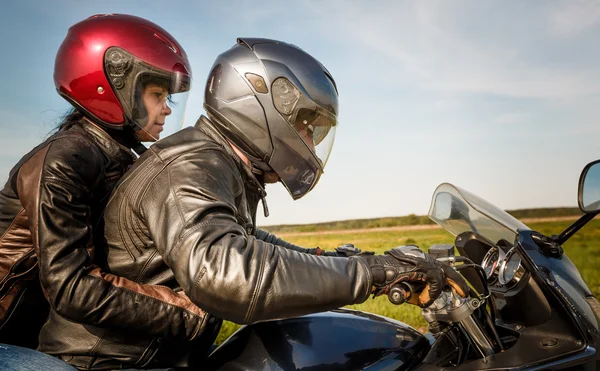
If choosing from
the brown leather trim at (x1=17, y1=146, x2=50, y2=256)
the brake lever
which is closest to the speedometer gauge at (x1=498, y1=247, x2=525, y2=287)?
the brake lever

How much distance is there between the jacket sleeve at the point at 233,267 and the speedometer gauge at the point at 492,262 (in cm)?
71

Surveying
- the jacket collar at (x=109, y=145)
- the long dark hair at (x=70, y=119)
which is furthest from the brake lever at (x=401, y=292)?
the long dark hair at (x=70, y=119)

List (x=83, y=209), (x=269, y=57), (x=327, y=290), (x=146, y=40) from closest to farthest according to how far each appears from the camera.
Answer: (x=327, y=290), (x=83, y=209), (x=269, y=57), (x=146, y=40)

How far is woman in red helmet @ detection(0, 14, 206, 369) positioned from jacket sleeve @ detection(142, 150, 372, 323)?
0.39 meters

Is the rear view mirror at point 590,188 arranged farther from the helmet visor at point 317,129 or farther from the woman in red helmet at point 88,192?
the woman in red helmet at point 88,192

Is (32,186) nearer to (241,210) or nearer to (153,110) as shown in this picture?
(241,210)

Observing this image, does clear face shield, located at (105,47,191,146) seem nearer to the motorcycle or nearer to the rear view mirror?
the motorcycle

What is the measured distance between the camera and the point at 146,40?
326 cm

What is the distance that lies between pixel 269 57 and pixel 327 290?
120cm

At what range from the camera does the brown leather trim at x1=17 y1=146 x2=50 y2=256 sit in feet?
7.30

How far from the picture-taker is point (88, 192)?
244 centimetres

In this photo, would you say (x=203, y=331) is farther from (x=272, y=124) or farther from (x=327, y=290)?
(x=272, y=124)

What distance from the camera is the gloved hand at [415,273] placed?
1790 mm

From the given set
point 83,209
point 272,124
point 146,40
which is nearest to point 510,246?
point 272,124
